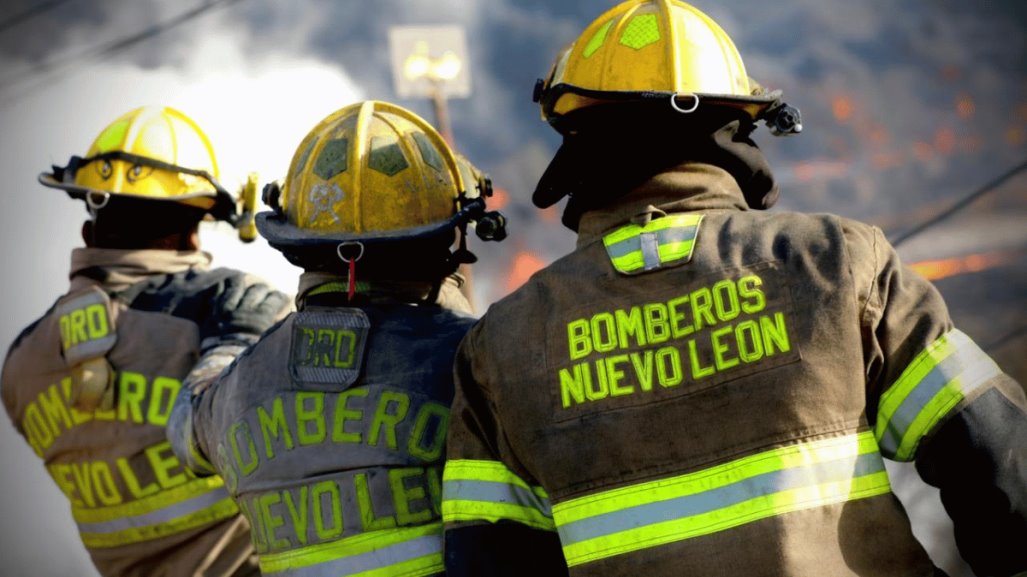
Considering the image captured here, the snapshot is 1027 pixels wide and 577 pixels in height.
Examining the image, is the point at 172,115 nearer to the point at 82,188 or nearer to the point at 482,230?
the point at 82,188

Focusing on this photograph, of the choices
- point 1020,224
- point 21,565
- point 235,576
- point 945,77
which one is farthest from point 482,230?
point 945,77

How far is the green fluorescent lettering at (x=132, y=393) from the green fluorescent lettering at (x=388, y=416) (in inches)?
57.1

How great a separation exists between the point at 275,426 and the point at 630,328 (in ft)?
3.58

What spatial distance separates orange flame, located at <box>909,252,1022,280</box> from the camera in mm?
12086

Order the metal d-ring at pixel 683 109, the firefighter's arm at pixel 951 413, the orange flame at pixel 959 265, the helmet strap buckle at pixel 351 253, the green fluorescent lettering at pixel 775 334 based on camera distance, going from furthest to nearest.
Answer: the orange flame at pixel 959 265
the helmet strap buckle at pixel 351 253
the metal d-ring at pixel 683 109
the green fluorescent lettering at pixel 775 334
the firefighter's arm at pixel 951 413

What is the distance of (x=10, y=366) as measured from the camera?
4.16 m

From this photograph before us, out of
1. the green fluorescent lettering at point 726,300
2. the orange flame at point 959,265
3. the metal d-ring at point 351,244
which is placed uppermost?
the metal d-ring at point 351,244

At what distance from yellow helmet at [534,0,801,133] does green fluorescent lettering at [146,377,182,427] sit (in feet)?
6.30

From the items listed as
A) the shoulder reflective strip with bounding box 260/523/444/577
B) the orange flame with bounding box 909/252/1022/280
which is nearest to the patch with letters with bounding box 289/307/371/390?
the shoulder reflective strip with bounding box 260/523/444/577

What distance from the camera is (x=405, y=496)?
2.76 meters

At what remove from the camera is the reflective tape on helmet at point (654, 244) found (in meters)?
2.28

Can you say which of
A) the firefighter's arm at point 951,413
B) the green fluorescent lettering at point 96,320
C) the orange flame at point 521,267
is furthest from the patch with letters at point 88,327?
the orange flame at point 521,267

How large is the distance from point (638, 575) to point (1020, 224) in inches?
471

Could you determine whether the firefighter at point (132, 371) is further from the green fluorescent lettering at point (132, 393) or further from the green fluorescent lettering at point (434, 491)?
the green fluorescent lettering at point (434, 491)
